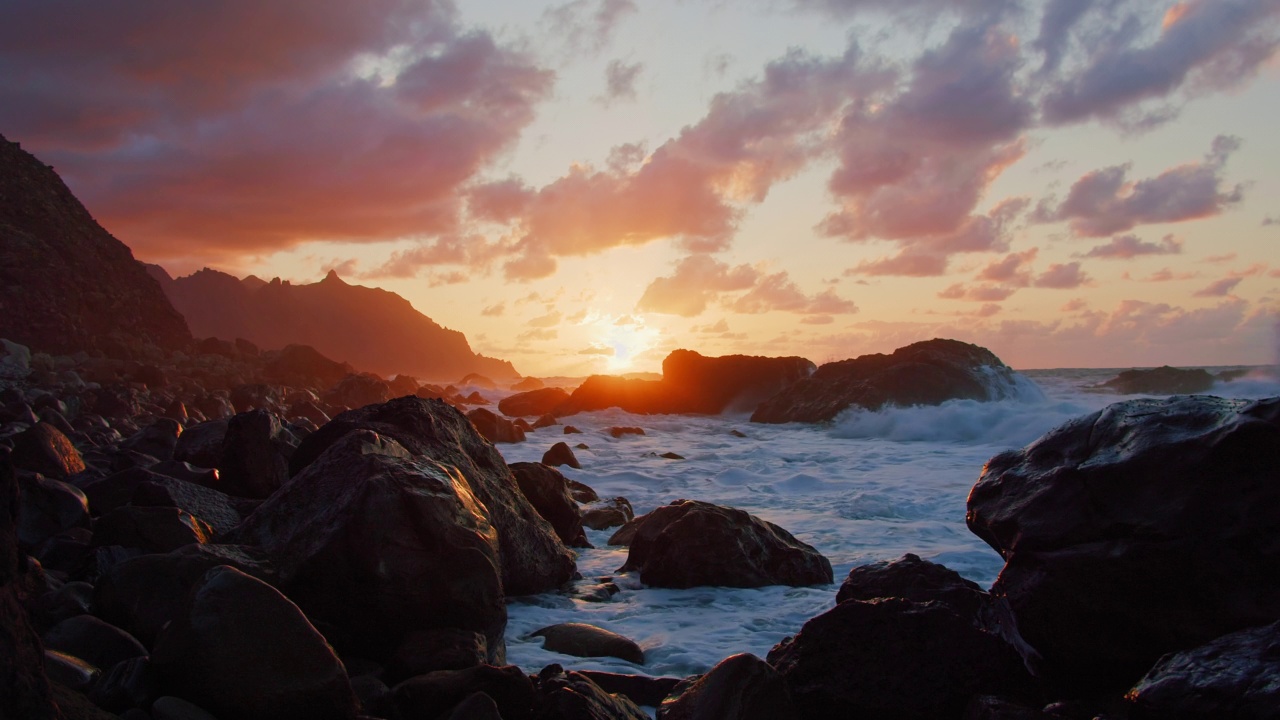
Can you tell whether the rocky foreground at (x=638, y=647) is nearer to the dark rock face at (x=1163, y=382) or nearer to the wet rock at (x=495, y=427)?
the wet rock at (x=495, y=427)

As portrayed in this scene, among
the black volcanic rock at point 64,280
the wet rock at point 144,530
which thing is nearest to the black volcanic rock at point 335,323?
the black volcanic rock at point 64,280

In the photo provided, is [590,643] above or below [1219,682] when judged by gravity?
below

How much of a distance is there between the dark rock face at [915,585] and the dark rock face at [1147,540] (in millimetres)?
500

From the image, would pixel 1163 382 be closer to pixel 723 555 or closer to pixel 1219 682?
pixel 723 555

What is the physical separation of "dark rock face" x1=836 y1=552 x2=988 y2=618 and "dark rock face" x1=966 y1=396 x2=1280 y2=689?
0.50 m

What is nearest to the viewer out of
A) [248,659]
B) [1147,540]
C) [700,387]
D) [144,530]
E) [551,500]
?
[248,659]

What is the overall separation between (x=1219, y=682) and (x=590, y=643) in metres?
2.95

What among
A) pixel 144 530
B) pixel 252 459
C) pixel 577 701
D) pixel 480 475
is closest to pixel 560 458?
pixel 252 459

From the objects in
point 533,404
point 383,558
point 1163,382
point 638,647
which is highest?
point 1163,382

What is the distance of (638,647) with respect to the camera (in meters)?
4.55

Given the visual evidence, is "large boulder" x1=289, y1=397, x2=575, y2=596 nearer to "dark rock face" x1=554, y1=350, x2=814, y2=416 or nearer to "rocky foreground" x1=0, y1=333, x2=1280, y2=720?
"rocky foreground" x1=0, y1=333, x2=1280, y2=720

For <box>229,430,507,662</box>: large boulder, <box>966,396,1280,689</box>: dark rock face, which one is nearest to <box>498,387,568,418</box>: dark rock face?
<box>229,430,507,662</box>: large boulder

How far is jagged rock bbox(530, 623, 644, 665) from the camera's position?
4473 millimetres

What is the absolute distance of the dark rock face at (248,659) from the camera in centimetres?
285
